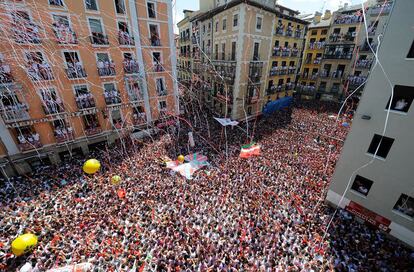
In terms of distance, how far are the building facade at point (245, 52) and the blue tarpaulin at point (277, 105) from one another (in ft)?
3.18

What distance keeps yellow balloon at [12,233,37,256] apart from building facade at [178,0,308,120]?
20969 mm

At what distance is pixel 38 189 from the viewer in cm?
1504

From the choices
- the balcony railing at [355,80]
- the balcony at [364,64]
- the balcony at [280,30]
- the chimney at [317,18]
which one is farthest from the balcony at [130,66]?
the chimney at [317,18]

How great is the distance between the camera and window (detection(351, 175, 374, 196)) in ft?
41.1

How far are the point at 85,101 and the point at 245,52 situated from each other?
69.6 feet

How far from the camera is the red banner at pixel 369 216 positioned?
470 inches

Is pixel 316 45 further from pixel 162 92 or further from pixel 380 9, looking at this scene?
pixel 162 92

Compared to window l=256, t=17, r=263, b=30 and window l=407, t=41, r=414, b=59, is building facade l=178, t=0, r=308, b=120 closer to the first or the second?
window l=256, t=17, r=263, b=30

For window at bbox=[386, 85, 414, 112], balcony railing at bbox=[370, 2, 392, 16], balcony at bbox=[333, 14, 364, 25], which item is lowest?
window at bbox=[386, 85, 414, 112]

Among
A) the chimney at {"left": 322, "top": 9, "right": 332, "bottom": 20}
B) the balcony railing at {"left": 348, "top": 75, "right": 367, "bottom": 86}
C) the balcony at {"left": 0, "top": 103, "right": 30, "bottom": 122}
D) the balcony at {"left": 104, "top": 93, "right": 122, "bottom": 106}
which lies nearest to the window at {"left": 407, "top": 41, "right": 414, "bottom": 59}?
the balcony at {"left": 104, "top": 93, "right": 122, "bottom": 106}

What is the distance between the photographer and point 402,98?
10.0 meters

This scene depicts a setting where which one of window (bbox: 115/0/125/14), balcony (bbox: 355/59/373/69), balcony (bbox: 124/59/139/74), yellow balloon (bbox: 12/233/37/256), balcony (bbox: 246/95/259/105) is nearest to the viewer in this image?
yellow balloon (bbox: 12/233/37/256)

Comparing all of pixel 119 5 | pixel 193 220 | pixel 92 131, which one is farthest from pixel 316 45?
pixel 92 131

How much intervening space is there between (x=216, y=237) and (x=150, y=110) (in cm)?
1751
